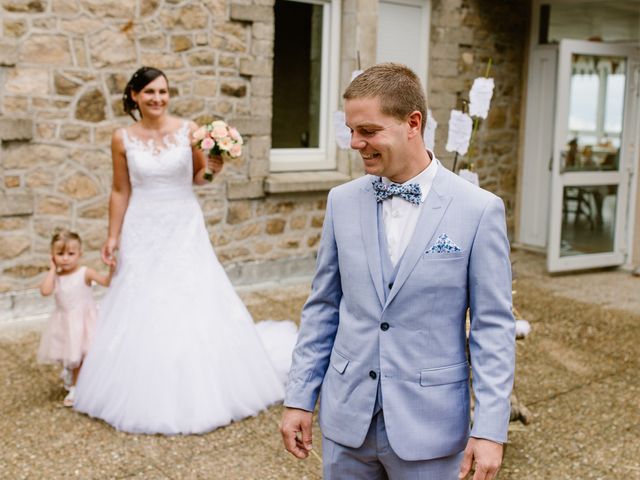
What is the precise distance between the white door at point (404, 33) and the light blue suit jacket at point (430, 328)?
6303mm

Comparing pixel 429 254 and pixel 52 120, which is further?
pixel 52 120

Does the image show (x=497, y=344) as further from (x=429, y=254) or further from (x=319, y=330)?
(x=319, y=330)

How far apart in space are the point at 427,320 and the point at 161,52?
5.18m

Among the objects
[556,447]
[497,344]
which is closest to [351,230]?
[497,344]

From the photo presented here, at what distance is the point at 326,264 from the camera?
2.23m

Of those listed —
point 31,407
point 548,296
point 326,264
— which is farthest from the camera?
point 548,296

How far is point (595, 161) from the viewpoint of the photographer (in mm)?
8617

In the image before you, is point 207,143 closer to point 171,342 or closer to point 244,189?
point 171,342

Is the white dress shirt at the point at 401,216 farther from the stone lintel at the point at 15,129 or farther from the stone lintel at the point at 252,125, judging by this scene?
the stone lintel at the point at 252,125

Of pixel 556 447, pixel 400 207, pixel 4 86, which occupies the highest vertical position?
pixel 4 86

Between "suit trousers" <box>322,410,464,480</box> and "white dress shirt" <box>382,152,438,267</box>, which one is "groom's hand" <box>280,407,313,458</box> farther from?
"white dress shirt" <box>382,152,438,267</box>

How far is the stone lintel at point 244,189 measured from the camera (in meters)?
7.20

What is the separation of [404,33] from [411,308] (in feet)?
22.3

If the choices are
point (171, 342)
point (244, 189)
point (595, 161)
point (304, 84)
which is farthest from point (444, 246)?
point (595, 161)
